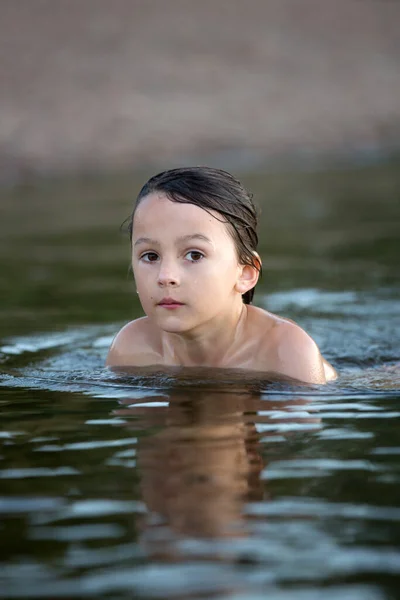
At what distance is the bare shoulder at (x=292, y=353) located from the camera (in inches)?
182

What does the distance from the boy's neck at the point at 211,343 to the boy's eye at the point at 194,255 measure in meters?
0.45

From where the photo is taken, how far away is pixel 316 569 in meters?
2.54

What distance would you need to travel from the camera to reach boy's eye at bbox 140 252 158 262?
431cm

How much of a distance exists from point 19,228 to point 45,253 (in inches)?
83.9

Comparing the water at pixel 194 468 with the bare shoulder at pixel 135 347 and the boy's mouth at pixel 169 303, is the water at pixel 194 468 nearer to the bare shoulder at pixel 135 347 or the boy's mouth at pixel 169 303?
the bare shoulder at pixel 135 347

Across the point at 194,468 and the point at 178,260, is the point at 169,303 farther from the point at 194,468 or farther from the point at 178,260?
the point at 194,468

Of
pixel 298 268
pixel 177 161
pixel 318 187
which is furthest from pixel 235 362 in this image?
pixel 177 161

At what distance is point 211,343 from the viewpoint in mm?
4805

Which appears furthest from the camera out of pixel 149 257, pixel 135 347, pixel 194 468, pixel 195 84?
pixel 195 84

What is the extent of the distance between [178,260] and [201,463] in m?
1.12

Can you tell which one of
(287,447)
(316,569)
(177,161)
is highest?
(177,161)

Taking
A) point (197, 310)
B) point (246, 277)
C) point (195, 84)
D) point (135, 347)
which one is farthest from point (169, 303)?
point (195, 84)

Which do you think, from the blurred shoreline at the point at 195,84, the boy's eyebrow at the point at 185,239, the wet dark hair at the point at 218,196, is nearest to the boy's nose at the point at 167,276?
the boy's eyebrow at the point at 185,239

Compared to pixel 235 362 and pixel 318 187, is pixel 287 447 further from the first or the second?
pixel 318 187
